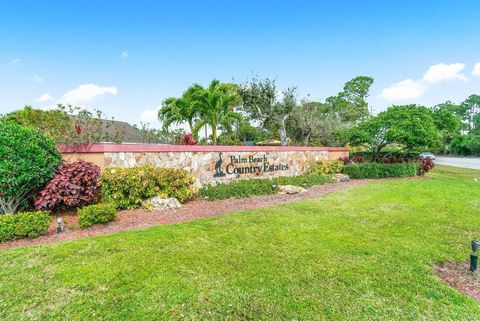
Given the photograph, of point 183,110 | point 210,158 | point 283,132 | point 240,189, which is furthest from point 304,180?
point 183,110

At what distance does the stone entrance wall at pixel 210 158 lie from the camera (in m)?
7.03

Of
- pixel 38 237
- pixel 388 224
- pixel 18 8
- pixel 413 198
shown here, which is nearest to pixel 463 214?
pixel 413 198

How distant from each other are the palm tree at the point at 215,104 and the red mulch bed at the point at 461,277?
525 inches

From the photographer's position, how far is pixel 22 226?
457 centimetres

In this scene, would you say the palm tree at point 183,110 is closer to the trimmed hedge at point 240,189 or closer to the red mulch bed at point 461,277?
the trimmed hedge at point 240,189

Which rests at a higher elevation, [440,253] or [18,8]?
[18,8]

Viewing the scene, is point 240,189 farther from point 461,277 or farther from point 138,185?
point 461,277

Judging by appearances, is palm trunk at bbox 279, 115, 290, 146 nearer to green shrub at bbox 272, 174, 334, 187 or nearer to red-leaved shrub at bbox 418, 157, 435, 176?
green shrub at bbox 272, 174, 334, 187

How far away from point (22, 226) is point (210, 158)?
5901 mm

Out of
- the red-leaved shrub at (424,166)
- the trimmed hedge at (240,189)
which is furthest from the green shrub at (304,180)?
the red-leaved shrub at (424,166)

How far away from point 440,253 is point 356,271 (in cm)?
171

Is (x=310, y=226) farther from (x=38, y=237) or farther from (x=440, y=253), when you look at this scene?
(x=38, y=237)

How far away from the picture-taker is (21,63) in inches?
408

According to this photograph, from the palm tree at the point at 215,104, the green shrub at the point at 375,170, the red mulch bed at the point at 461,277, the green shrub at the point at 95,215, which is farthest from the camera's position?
the palm tree at the point at 215,104
